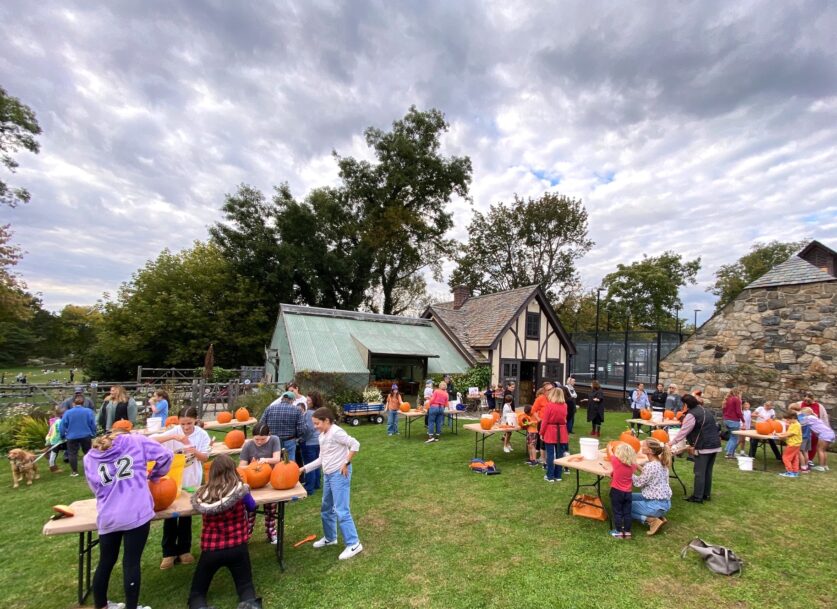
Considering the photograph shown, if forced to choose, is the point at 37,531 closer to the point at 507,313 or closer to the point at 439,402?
the point at 439,402

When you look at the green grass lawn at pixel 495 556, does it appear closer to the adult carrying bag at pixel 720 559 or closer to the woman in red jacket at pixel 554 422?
the adult carrying bag at pixel 720 559

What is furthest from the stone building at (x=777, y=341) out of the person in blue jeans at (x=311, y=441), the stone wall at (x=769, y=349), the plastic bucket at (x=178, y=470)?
the plastic bucket at (x=178, y=470)

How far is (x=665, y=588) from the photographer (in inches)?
168

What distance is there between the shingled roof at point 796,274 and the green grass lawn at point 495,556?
764 centimetres

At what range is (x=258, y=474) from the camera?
4.89m

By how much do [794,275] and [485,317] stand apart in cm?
1247

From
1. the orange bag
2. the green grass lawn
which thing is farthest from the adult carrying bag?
the orange bag

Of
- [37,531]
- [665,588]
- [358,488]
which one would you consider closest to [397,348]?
[358,488]

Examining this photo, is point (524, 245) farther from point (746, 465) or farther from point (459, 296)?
point (746, 465)

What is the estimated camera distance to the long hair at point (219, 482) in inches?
147

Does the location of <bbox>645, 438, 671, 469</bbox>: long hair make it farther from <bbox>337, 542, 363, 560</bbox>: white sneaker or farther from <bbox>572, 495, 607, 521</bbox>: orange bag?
<bbox>337, 542, 363, 560</bbox>: white sneaker

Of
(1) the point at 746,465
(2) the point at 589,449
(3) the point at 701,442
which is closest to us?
(2) the point at 589,449

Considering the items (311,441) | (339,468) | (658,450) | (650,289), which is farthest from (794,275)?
(650,289)

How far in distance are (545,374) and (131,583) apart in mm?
20191
